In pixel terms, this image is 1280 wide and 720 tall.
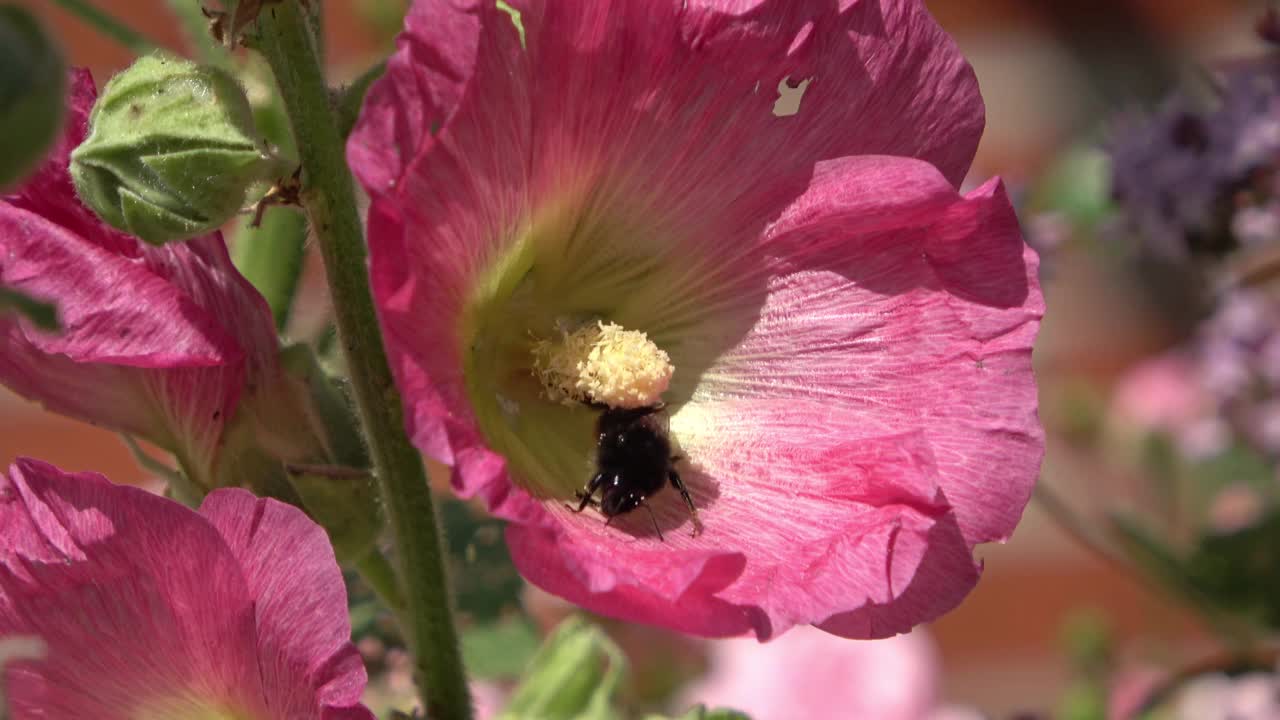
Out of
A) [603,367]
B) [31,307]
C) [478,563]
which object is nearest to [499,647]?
[478,563]

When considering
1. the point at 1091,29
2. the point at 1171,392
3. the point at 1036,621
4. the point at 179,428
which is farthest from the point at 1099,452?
the point at 179,428

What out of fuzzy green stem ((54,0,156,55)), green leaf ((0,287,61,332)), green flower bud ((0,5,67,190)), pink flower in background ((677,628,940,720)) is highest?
green flower bud ((0,5,67,190))

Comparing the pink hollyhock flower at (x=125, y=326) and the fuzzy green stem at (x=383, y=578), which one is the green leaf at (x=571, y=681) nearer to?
the fuzzy green stem at (x=383, y=578)

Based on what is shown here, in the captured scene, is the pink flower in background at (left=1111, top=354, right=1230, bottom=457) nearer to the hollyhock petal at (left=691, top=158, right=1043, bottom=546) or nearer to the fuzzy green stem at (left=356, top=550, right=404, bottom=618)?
the hollyhock petal at (left=691, top=158, right=1043, bottom=546)

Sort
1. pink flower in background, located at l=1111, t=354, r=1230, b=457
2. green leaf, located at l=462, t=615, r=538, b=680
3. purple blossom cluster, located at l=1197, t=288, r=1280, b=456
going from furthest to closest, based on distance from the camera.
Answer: pink flower in background, located at l=1111, t=354, r=1230, b=457 < purple blossom cluster, located at l=1197, t=288, r=1280, b=456 < green leaf, located at l=462, t=615, r=538, b=680

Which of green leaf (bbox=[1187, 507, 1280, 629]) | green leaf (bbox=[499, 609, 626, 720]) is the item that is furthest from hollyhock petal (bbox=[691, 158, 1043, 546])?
green leaf (bbox=[1187, 507, 1280, 629])

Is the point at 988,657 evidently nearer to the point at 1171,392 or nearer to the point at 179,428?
the point at 1171,392

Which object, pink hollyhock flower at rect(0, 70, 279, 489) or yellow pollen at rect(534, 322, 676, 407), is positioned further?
yellow pollen at rect(534, 322, 676, 407)
